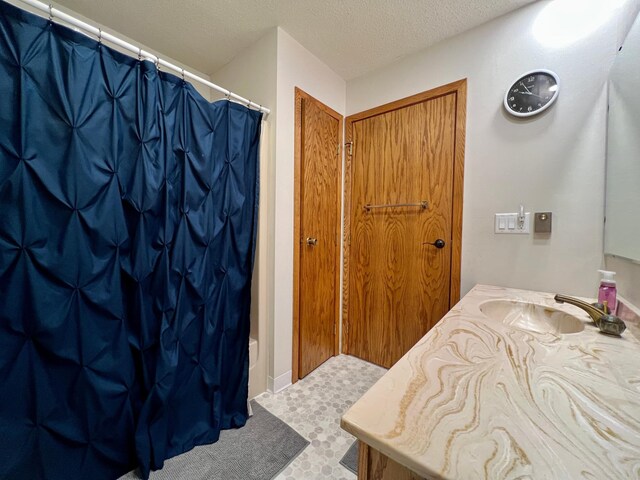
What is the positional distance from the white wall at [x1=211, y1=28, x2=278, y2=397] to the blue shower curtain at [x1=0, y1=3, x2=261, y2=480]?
9.1 inches

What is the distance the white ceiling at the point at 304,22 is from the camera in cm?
135

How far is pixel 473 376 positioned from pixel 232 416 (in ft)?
4.29

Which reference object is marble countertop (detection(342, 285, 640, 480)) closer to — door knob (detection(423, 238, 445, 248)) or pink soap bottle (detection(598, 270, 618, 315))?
pink soap bottle (detection(598, 270, 618, 315))


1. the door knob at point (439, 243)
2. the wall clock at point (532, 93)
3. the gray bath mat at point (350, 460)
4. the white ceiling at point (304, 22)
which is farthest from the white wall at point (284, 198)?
the wall clock at point (532, 93)

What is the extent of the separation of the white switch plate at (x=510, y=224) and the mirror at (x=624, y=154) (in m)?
0.28

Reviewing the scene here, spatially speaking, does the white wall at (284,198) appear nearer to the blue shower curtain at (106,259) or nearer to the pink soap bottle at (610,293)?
the blue shower curtain at (106,259)

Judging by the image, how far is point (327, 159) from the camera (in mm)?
1905

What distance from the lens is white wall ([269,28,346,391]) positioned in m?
1.56

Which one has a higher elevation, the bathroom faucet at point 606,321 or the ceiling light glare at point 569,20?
the ceiling light glare at point 569,20

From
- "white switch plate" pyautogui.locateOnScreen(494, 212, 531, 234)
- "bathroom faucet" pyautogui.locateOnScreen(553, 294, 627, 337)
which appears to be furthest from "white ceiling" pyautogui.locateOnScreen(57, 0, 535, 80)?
"bathroom faucet" pyautogui.locateOnScreen(553, 294, 627, 337)

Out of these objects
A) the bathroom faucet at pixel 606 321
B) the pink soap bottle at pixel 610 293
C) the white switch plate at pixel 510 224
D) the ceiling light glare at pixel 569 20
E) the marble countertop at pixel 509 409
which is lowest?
the marble countertop at pixel 509 409

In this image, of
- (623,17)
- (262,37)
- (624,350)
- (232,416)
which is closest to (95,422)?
(232,416)

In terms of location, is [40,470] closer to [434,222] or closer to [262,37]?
[434,222]

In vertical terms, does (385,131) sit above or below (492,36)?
below
